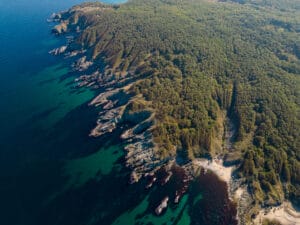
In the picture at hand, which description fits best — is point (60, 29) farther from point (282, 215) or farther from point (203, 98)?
point (282, 215)

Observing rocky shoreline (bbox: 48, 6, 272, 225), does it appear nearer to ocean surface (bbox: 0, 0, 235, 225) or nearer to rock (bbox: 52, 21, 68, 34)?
ocean surface (bbox: 0, 0, 235, 225)

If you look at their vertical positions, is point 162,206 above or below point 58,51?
below

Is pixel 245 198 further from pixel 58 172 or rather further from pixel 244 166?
pixel 58 172

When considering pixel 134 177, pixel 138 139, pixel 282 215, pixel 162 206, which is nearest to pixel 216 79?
pixel 138 139

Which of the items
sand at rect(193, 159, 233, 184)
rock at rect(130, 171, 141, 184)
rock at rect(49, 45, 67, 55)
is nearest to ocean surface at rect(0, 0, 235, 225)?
rock at rect(130, 171, 141, 184)

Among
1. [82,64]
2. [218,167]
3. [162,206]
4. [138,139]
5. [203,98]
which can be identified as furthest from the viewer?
[82,64]
